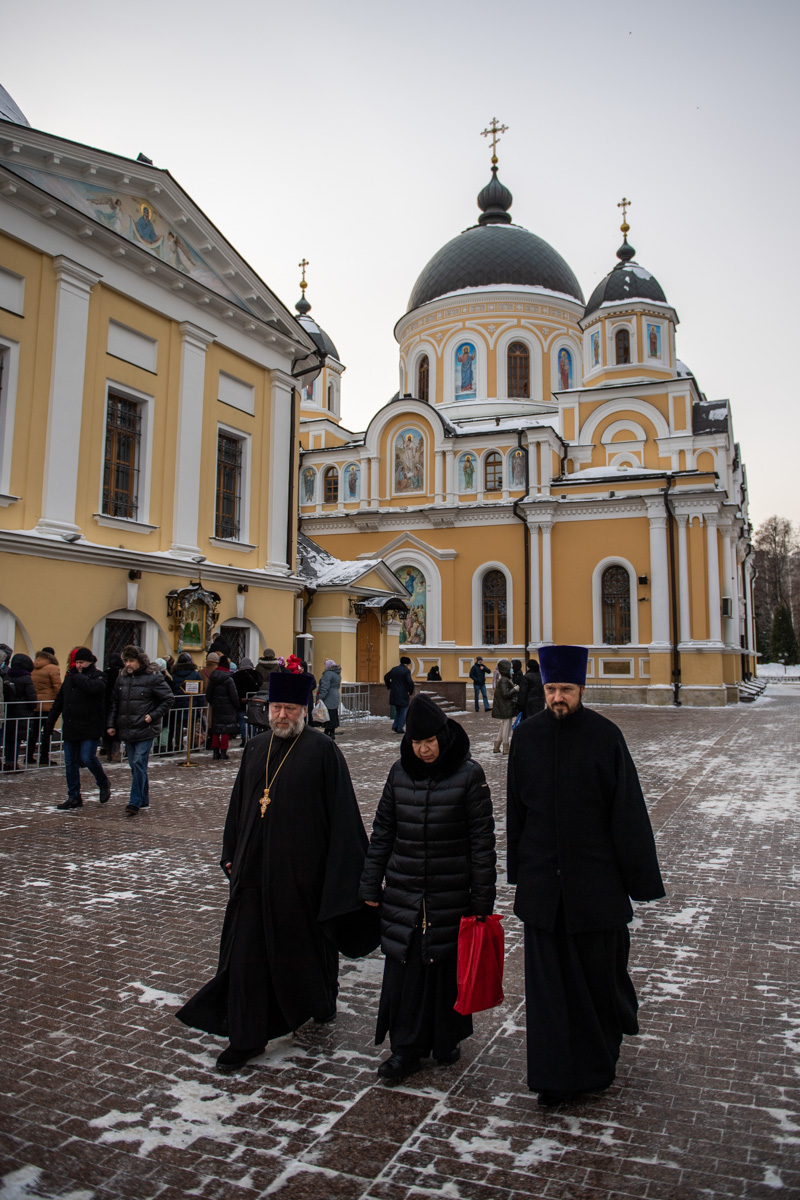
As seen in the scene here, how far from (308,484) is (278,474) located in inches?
674

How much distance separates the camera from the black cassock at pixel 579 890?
3.42 meters

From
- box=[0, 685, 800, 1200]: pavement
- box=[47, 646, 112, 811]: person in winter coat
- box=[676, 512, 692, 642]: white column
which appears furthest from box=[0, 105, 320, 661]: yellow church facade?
box=[676, 512, 692, 642]: white column

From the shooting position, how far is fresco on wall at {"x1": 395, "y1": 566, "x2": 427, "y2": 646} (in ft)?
109

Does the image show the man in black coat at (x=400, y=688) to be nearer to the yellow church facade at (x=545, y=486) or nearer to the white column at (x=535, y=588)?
the yellow church facade at (x=545, y=486)

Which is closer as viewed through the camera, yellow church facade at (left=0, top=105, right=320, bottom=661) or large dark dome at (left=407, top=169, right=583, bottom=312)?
yellow church facade at (left=0, top=105, right=320, bottom=661)

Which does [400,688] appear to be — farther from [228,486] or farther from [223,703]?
[228,486]

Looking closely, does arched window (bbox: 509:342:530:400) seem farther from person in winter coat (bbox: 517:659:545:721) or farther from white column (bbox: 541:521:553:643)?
person in winter coat (bbox: 517:659:545:721)

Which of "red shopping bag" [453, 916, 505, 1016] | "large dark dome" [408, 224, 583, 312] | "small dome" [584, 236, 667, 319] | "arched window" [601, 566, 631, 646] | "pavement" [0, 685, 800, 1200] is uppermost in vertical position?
"large dark dome" [408, 224, 583, 312]

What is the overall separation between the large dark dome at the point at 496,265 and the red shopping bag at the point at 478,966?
37.8m

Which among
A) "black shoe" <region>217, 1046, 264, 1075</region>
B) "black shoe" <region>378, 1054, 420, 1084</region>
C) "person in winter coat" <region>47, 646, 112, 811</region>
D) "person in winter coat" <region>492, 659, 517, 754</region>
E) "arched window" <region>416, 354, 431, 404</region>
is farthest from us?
"arched window" <region>416, 354, 431, 404</region>

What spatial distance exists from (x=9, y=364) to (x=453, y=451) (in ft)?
70.7

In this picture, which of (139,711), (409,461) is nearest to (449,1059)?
(139,711)

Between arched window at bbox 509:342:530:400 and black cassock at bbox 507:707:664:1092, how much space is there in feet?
117

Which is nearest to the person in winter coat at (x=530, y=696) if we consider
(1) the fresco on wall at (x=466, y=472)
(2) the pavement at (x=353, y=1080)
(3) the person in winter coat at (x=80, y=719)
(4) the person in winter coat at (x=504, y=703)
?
(4) the person in winter coat at (x=504, y=703)
